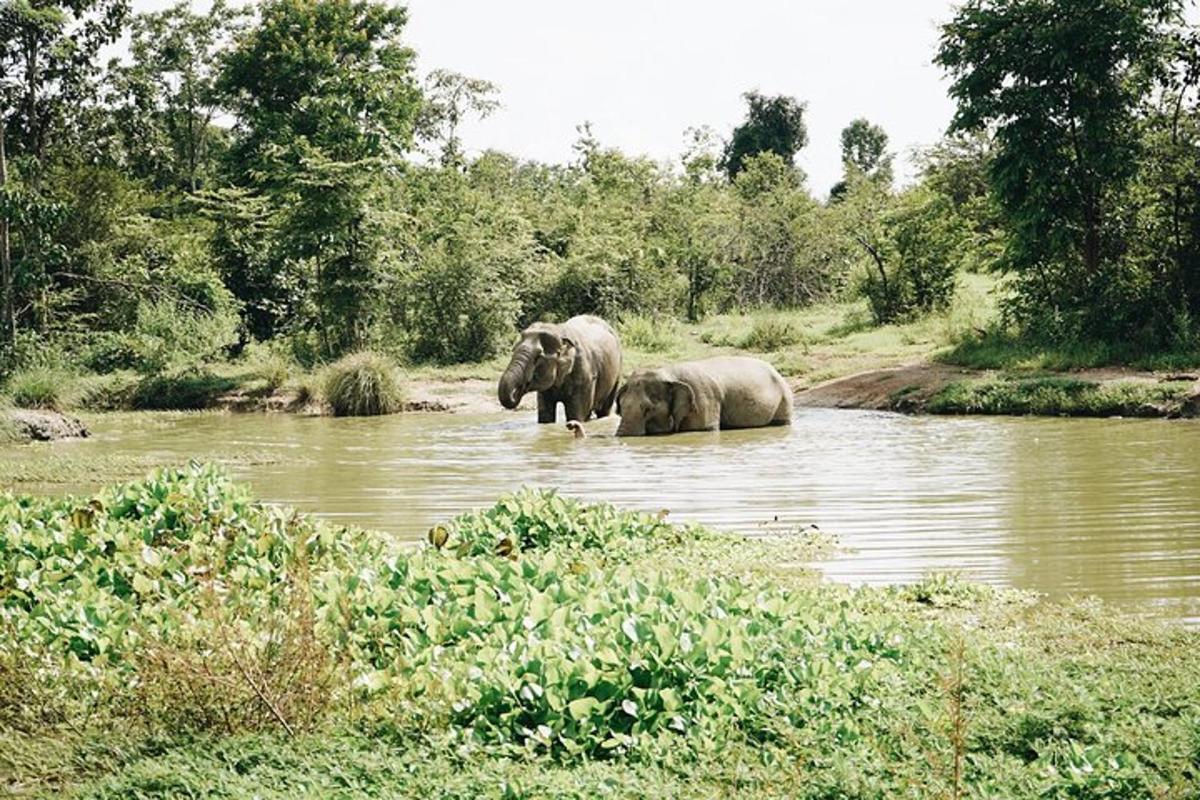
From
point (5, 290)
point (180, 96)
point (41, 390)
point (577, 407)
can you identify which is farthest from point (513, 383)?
point (180, 96)

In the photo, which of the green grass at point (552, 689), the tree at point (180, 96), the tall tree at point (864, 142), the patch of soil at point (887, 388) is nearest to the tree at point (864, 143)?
the tall tree at point (864, 142)

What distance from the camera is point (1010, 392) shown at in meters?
19.2

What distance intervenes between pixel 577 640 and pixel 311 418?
1784 cm

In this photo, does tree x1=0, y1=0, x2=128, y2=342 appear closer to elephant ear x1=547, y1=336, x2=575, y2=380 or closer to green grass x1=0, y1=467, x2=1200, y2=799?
elephant ear x1=547, y1=336, x2=575, y2=380

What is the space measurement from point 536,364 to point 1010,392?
6855 millimetres

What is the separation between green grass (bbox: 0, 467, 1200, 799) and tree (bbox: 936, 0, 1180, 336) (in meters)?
16.8

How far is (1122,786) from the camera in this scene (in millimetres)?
4055

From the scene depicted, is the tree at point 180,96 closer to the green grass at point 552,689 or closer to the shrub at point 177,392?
the shrub at point 177,392

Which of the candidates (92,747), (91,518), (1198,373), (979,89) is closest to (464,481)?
(91,518)

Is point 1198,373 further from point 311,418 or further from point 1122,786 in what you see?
point 1122,786

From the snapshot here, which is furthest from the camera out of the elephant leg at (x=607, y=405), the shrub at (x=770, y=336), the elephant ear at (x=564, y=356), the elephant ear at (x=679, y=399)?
the shrub at (x=770, y=336)

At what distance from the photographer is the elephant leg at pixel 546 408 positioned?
19.6m

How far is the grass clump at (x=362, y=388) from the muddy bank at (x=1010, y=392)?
707 centimetres

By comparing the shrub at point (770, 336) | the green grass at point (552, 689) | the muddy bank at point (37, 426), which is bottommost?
the green grass at point (552, 689)
